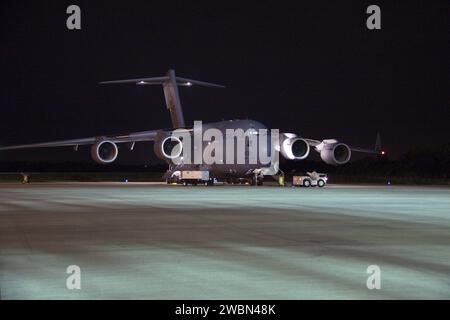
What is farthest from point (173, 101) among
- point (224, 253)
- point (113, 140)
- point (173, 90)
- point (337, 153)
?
point (224, 253)

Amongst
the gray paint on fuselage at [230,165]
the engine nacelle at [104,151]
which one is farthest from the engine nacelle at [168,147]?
the engine nacelle at [104,151]

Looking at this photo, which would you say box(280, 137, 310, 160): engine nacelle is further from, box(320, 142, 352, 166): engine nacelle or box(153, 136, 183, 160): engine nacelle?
box(153, 136, 183, 160): engine nacelle

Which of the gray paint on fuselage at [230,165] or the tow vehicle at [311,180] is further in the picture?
the tow vehicle at [311,180]

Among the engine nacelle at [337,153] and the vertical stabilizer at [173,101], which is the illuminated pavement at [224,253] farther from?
the vertical stabilizer at [173,101]

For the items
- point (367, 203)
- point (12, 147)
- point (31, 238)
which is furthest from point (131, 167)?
point (31, 238)

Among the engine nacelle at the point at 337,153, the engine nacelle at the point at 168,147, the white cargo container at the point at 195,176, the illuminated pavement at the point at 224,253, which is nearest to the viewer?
the illuminated pavement at the point at 224,253

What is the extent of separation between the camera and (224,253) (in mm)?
12375

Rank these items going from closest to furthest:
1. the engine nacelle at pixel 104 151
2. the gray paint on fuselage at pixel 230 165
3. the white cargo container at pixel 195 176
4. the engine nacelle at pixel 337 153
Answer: the gray paint on fuselage at pixel 230 165 → the engine nacelle at pixel 104 151 → the engine nacelle at pixel 337 153 → the white cargo container at pixel 195 176

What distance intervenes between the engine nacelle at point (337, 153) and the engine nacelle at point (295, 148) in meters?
1.67

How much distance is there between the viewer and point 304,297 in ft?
27.5

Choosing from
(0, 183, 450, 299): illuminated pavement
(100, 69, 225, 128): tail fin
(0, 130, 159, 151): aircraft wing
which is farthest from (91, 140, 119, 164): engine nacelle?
(0, 183, 450, 299): illuminated pavement

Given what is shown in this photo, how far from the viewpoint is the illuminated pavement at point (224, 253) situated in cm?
893
